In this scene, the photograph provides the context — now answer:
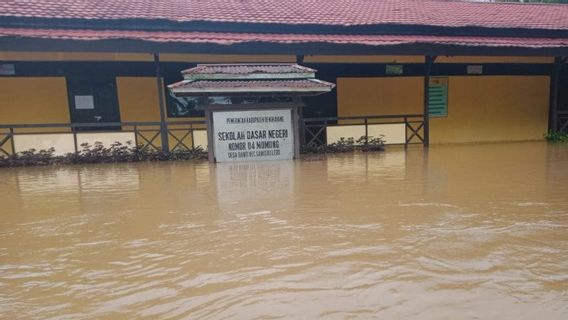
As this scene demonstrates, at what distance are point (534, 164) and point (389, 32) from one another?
5.38m

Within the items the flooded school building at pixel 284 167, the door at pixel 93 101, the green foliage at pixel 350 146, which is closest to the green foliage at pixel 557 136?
the flooded school building at pixel 284 167

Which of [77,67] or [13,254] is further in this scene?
[77,67]

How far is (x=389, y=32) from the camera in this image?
35.7 ft

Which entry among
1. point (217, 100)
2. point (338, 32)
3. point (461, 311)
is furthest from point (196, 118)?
point (461, 311)

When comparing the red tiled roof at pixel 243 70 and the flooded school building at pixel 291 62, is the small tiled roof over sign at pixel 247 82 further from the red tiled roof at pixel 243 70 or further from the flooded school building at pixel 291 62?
the flooded school building at pixel 291 62

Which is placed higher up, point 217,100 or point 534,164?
Result: point 217,100

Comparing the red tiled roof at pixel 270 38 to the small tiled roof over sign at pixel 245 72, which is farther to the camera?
the red tiled roof at pixel 270 38

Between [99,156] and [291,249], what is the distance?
23.7 feet

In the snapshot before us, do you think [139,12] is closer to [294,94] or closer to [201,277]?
[294,94]

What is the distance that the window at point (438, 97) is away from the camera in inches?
466

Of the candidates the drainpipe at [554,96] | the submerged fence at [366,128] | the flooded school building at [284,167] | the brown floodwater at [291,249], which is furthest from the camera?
the drainpipe at [554,96]

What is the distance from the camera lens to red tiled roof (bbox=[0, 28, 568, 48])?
28.6 feet

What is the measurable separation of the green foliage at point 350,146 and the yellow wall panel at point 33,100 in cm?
613

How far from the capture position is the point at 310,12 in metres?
11.6
